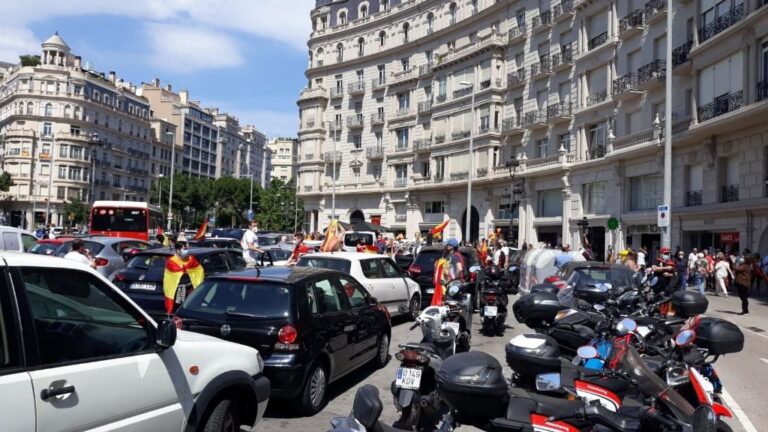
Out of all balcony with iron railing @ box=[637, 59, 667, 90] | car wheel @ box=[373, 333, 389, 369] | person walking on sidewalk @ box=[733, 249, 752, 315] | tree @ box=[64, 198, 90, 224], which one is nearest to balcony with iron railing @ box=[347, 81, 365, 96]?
balcony with iron railing @ box=[637, 59, 667, 90]

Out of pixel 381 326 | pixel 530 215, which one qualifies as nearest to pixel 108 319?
pixel 381 326

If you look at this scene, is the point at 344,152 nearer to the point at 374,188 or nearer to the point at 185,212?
the point at 374,188

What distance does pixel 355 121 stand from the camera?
5725 cm

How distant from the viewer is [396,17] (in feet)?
177

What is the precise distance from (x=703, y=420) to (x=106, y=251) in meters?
14.5

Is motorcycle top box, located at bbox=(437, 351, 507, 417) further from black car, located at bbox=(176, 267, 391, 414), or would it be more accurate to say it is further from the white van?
the white van

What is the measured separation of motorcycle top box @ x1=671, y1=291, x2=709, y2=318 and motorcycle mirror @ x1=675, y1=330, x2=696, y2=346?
1580mm

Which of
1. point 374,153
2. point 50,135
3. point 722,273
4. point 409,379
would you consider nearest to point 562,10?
point 722,273

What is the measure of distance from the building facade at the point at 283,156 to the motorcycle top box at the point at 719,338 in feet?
515

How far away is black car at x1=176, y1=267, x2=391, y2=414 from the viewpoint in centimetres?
588

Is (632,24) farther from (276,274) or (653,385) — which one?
(653,385)

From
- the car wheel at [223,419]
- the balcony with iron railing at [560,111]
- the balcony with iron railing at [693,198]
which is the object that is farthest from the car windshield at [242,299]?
the balcony with iron railing at [560,111]

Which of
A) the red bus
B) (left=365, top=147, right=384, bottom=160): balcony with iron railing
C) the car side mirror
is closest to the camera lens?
the car side mirror

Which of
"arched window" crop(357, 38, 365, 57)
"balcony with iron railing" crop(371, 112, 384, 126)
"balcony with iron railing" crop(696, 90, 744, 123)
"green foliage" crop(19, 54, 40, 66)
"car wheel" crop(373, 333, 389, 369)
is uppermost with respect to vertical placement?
"green foliage" crop(19, 54, 40, 66)
